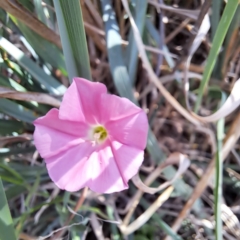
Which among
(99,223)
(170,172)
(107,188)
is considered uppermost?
(107,188)

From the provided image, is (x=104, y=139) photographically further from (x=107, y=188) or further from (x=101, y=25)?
(x=101, y=25)

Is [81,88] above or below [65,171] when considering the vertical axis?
above

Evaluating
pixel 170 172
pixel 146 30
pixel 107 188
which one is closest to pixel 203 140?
pixel 170 172

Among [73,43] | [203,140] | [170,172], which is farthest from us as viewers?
[203,140]

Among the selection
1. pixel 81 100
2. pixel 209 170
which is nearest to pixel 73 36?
pixel 81 100

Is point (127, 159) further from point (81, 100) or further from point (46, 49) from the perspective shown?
point (46, 49)

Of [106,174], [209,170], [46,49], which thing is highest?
[46,49]

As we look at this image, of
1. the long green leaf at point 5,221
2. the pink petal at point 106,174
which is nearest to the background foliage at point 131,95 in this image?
the long green leaf at point 5,221
